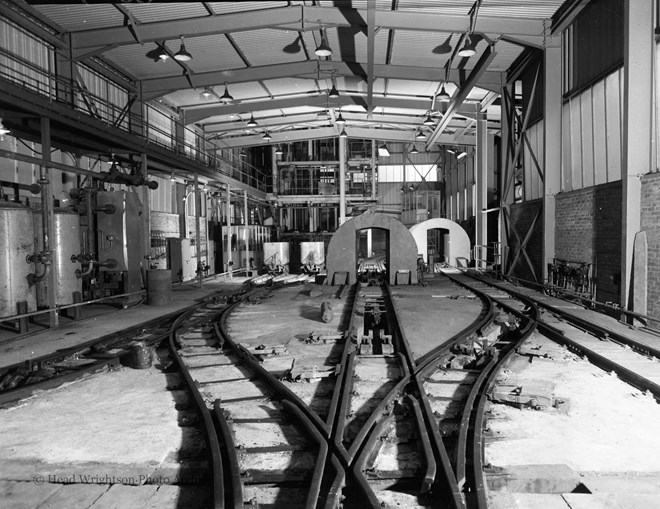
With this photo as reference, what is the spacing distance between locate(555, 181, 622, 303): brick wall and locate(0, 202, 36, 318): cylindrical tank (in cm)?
1237

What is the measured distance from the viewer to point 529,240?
15.5 metres

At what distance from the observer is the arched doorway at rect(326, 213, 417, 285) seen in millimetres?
15250

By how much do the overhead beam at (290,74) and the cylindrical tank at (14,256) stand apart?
9.68 metres

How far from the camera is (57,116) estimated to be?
367 inches

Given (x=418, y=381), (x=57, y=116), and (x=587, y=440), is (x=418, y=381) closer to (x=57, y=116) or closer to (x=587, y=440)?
(x=587, y=440)

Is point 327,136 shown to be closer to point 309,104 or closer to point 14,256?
point 309,104

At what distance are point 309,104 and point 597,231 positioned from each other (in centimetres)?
1446

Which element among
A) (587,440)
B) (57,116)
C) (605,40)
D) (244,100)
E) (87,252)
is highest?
(244,100)

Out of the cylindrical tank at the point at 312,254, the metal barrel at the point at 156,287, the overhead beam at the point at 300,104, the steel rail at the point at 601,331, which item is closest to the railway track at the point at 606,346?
the steel rail at the point at 601,331

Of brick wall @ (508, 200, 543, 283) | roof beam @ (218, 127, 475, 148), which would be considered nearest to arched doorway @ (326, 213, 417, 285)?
brick wall @ (508, 200, 543, 283)

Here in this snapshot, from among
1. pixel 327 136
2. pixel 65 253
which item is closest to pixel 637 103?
pixel 65 253

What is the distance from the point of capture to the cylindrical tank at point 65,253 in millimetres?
9688

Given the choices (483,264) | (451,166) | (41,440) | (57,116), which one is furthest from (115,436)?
(451,166)

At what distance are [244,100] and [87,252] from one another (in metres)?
12.2
